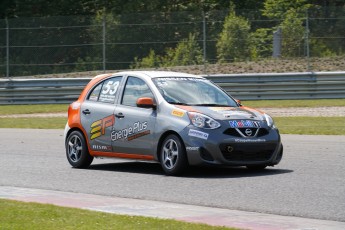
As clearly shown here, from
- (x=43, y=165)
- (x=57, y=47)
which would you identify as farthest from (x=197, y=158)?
(x=57, y=47)

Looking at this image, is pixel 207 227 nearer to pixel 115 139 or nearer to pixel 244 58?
pixel 115 139

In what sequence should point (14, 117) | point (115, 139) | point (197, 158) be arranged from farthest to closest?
point (14, 117) → point (115, 139) → point (197, 158)

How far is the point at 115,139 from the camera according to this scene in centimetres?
1409

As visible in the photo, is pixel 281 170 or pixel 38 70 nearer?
pixel 281 170

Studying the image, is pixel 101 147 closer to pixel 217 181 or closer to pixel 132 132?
pixel 132 132

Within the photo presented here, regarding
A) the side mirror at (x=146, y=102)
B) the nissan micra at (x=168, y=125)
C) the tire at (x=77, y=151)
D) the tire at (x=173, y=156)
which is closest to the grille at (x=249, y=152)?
the nissan micra at (x=168, y=125)

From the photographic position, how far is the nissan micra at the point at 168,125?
12.9 metres

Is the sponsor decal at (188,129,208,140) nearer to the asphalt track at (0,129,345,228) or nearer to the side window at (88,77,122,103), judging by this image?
the asphalt track at (0,129,345,228)

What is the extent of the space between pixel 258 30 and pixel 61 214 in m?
21.5

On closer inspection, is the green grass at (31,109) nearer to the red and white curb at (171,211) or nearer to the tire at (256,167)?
the tire at (256,167)

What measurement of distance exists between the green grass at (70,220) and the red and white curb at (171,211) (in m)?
0.41

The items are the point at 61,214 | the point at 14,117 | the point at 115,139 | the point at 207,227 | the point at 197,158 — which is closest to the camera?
the point at 207,227

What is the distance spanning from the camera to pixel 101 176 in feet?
44.3

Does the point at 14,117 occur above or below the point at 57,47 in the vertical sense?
below
